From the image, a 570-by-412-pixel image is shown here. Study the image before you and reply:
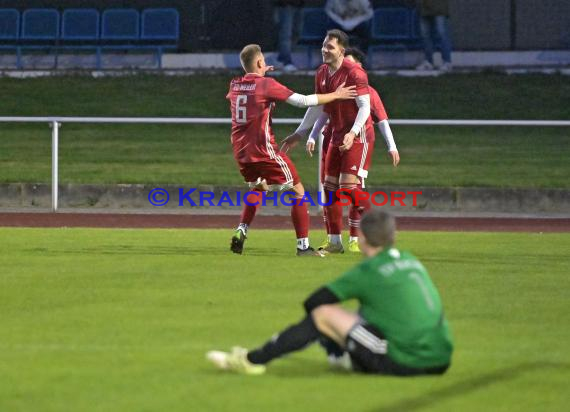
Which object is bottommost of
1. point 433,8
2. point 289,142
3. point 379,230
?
point 289,142

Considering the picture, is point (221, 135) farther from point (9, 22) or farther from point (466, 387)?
point (466, 387)

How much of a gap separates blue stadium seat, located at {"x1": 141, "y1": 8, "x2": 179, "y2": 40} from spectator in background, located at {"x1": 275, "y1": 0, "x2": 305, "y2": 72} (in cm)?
235

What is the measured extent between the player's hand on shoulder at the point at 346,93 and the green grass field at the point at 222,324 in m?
1.53

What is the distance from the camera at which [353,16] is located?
98.0ft

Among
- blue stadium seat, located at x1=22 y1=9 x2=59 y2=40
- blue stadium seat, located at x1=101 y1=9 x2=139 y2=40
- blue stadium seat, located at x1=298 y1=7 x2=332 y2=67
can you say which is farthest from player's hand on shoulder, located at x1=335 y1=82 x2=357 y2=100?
blue stadium seat, located at x1=22 y1=9 x2=59 y2=40

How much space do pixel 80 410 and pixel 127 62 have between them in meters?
25.1

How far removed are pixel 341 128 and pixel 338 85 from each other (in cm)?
43

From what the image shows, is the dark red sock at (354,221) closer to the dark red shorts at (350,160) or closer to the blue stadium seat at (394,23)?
the dark red shorts at (350,160)

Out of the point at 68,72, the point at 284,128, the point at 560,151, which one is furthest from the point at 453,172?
the point at 68,72

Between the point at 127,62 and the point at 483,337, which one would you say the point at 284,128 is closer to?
the point at 127,62

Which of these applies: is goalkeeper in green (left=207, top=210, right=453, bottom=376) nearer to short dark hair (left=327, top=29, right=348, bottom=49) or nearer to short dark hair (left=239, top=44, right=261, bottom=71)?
short dark hair (left=239, top=44, right=261, bottom=71)

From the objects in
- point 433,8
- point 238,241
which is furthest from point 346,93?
point 433,8

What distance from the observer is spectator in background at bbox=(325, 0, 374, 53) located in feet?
97.8

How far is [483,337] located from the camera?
383 inches
